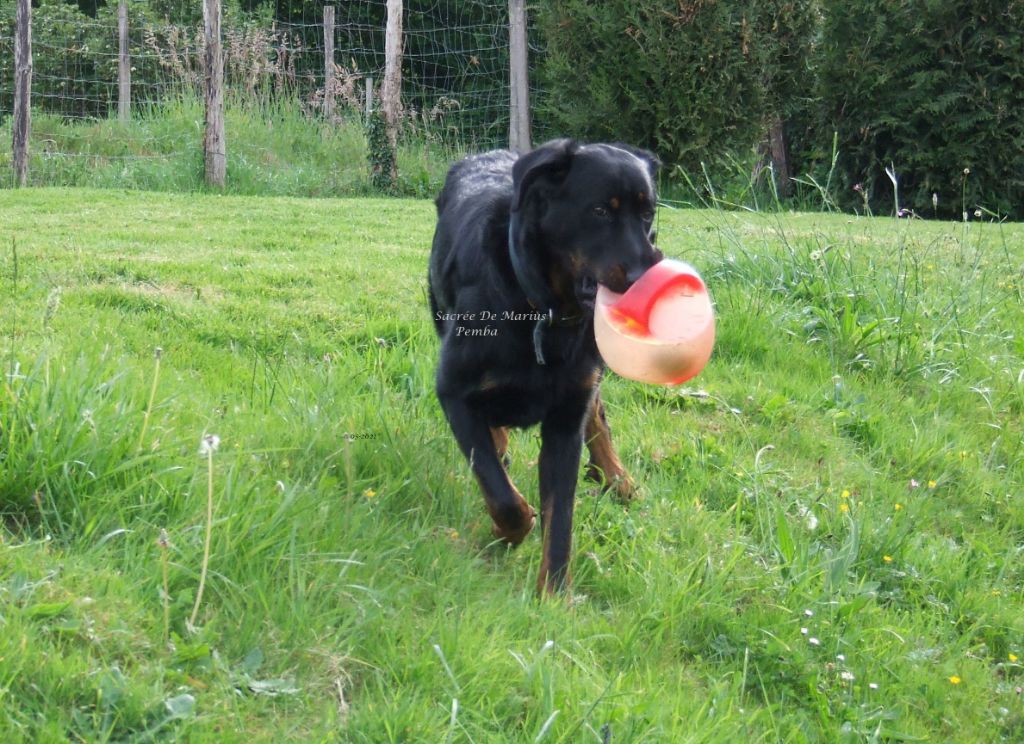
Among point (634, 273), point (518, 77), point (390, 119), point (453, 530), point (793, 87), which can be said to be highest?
point (518, 77)

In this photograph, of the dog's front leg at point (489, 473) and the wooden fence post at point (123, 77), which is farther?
the wooden fence post at point (123, 77)

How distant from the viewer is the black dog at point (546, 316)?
10.5 feet

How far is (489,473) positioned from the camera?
323 cm

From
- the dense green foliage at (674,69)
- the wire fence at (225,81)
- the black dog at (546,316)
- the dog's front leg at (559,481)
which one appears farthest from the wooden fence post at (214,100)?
the dog's front leg at (559,481)

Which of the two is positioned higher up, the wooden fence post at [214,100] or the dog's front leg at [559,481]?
the wooden fence post at [214,100]

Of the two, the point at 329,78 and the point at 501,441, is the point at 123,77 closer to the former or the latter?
the point at 329,78

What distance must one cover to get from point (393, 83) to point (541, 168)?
29.2ft

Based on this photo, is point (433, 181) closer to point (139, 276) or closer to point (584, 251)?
point (139, 276)

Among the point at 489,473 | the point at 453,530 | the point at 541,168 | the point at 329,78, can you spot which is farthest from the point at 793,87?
the point at 453,530

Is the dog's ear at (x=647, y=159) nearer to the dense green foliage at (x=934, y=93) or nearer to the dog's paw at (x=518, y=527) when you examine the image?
the dog's paw at (x=518, y=527)

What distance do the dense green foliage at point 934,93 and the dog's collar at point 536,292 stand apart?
9789 mm

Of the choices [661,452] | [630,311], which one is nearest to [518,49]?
[661,452]

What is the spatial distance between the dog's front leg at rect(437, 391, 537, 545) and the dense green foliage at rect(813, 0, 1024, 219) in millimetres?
9947

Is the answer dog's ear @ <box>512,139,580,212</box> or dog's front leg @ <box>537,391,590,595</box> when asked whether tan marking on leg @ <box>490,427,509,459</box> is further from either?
dog's ear @ <box>512,139,580,212</box>
